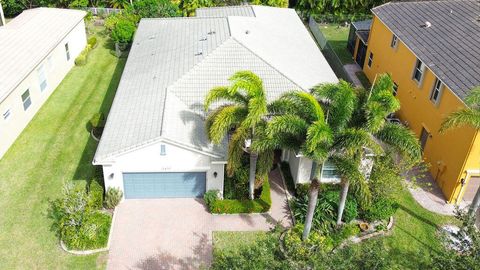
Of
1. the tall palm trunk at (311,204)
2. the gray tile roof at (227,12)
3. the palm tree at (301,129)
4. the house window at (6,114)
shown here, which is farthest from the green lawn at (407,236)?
the gray tile roof at (227,12)

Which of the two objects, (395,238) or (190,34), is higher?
(190,34)

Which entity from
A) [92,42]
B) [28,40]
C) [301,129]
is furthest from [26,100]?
[301,129]

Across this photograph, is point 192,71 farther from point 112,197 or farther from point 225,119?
point 112,197

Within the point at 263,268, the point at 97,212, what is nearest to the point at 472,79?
the point at 263,268

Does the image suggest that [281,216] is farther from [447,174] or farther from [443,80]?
[443,80]

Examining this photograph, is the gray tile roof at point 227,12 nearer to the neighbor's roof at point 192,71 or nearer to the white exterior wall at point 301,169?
the neighbor's roof at point 192,71

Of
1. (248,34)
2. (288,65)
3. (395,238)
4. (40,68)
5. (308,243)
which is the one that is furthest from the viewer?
(40,68)
